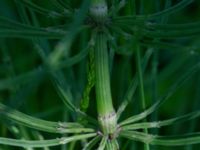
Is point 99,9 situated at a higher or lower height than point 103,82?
higher

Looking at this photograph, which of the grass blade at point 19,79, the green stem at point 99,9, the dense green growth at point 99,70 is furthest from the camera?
the green stem at point 99,9

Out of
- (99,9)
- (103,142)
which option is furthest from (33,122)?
(99,9)

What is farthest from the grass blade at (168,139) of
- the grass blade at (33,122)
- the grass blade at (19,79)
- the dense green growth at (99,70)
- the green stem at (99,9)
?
the grass blade at (19,79)

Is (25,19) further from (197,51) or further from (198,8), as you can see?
(198,8)

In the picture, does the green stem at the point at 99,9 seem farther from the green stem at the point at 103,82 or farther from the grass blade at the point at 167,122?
the grass blade at the point at 167,122

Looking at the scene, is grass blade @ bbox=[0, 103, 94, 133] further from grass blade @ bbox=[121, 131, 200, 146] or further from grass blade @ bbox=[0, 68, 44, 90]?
grass blade @ bbox=[0, 68, 44, 90]

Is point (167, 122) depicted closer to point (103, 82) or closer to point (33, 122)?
point (103, 82)

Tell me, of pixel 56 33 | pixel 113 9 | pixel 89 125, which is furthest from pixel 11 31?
pixel 89 125

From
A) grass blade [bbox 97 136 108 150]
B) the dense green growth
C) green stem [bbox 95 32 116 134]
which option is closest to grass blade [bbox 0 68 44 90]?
the dense green growth
